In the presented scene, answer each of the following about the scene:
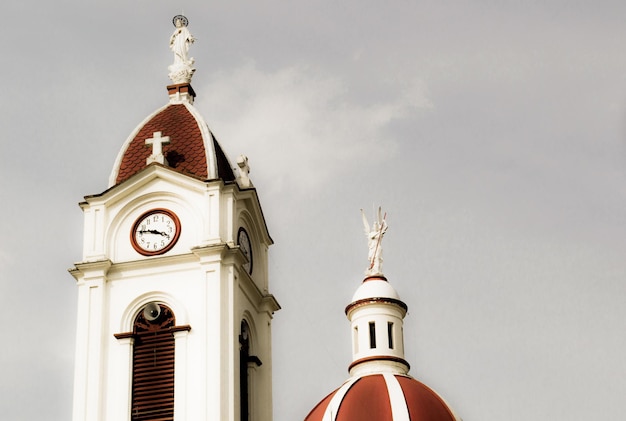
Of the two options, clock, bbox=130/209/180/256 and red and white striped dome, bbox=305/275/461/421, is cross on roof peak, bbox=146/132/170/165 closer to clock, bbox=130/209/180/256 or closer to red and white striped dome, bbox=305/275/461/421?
clock, bbox=130/209/180/256

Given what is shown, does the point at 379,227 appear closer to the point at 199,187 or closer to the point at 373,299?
Result: the point at 373,299

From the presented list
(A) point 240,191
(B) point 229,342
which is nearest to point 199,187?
(A) point 240,191

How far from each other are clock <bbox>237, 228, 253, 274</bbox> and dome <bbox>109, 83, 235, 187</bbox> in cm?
174

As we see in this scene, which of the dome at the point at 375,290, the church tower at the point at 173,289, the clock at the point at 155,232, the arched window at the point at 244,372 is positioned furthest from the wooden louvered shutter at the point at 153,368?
the dome at the point at 375,290

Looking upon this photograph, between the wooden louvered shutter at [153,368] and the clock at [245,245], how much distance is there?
11.1 ft

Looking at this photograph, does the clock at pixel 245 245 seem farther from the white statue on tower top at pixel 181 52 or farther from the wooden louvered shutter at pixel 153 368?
the white statue on tower top at pixel 181 52

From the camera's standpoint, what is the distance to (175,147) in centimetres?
4403

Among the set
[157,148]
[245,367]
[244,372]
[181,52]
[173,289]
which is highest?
[181,52]

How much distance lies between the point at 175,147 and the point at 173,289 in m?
4.86

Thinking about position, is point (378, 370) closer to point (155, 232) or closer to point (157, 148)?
point (155, 232)

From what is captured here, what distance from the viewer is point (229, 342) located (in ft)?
132

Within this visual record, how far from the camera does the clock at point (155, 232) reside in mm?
42156

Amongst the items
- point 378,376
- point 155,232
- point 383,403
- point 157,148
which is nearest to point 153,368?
point 155,232

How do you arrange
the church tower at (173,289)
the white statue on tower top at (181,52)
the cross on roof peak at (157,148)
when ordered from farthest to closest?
the white statue on tower top at (181,52) < the cross on roof peak at (157,148) < the church tower at (173,289)
